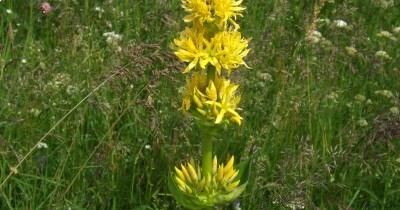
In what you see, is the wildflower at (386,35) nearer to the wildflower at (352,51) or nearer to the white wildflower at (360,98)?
the wildflower at (352,51)

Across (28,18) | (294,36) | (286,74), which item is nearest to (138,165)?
(286,74)

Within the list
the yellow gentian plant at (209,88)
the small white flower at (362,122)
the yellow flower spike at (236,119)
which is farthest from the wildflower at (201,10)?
Result: the small white flower at (362,122)

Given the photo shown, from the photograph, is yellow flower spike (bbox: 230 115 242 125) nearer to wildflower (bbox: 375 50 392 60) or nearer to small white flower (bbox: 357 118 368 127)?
small white flower (bbox: 357 118 368 127)

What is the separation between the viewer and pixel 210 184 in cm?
253

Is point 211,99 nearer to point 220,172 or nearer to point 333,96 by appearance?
point 220,172

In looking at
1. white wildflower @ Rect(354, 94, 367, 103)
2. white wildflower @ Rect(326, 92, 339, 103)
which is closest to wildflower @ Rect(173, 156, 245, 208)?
white wildflower @ Rect(326, 92, 339, 103)

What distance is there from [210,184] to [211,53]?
18.7 inches

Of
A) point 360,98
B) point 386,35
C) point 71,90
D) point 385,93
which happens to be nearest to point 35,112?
point 71,90

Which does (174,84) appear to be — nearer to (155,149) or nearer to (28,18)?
(155,149)

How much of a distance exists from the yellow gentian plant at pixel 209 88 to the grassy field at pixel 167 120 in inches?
14.2

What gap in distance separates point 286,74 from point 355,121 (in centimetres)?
46

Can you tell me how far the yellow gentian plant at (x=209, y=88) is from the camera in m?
2.39

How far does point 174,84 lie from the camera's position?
3.60m

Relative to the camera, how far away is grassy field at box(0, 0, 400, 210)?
118 inches
